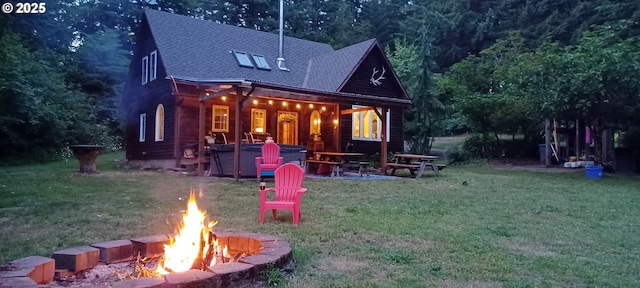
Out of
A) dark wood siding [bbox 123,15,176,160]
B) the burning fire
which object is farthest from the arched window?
the burning fire

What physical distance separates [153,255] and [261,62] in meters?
14.7

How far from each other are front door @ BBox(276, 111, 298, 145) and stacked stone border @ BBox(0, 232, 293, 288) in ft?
45.1

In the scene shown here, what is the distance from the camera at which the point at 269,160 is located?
11586 mm

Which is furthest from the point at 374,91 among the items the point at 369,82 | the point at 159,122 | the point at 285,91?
the point at 159,122

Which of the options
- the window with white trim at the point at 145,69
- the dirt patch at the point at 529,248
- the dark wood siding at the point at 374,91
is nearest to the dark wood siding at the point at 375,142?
the dark wood siding at the point at 374,91

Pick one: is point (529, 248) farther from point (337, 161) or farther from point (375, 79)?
point (375, 79)

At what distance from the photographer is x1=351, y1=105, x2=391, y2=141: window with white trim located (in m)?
19.1

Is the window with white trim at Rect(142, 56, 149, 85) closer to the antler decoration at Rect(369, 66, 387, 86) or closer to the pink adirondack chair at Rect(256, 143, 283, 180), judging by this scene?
the pink adirondack chair at Rect(256, 143, 283, 180)

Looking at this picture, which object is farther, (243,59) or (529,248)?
(243,59)

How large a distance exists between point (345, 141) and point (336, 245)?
13.9 meters

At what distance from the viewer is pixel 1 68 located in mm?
15977

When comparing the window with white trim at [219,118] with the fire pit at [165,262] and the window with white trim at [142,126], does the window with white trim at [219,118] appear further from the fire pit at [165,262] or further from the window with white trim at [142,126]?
the fire pit at [165,262]

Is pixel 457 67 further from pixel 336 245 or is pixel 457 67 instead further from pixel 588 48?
pixel 336 245

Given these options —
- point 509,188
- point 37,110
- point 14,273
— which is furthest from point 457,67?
point 14,273
